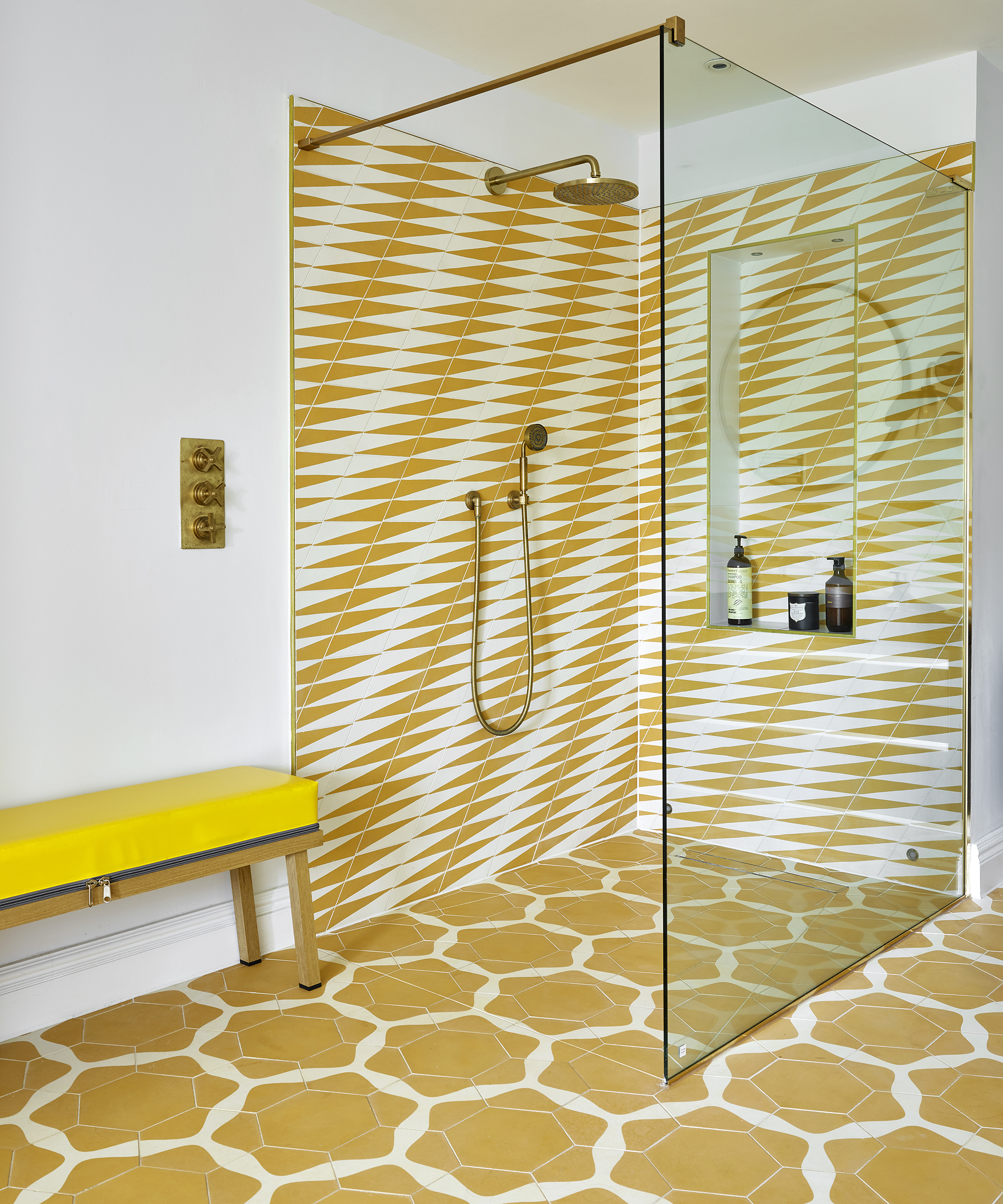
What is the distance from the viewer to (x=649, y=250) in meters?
3.94

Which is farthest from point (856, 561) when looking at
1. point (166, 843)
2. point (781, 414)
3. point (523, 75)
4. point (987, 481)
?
point (166, 843)

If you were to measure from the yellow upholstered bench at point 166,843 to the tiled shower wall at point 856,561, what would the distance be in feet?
3.27

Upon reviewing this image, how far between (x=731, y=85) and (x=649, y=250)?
184 cm

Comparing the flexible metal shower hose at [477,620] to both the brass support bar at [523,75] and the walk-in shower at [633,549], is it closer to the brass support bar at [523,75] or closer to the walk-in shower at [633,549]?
the walk-in shower at [633,549]

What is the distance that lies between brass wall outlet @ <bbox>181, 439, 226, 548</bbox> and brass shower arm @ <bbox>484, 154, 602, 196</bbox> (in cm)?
120

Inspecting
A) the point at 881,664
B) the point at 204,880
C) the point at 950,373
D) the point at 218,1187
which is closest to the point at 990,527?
the point at 950,373

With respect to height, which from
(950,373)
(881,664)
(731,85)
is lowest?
(881,664)

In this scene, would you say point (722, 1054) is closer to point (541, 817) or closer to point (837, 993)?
A: point (837, 993)

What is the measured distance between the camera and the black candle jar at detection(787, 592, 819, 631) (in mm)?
2363

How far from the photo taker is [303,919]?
2.58 meters

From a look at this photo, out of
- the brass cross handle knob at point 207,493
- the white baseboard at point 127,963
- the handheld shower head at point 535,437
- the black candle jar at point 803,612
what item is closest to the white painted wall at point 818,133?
the black candle jar at point 803,612

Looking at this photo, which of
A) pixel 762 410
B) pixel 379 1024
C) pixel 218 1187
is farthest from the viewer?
pixel 379 1024

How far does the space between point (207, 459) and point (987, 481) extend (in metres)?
2.43

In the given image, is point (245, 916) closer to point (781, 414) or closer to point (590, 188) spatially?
point (781, 414)
